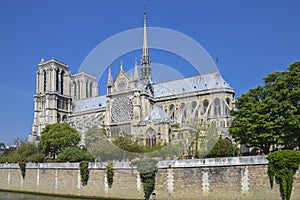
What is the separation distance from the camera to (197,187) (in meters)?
23.5

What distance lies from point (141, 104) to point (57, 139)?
17142 millimetres

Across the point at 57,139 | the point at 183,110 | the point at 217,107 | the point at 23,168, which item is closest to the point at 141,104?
the point at 183,110

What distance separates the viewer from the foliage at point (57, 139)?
4034 centimetres

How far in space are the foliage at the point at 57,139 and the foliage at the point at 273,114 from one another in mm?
21492

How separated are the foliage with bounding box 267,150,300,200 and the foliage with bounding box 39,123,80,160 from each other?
1034 inches

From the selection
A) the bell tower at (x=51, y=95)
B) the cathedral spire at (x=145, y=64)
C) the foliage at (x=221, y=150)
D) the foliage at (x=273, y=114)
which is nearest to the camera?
the foliage at (x=273, y=114)

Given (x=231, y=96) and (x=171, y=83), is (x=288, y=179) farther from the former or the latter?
(x=171, y=83)

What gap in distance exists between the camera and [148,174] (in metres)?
25.1

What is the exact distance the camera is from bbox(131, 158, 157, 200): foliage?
2491cm

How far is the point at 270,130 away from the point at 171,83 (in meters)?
36.8

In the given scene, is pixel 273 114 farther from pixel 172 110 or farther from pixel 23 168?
pixel 172 110

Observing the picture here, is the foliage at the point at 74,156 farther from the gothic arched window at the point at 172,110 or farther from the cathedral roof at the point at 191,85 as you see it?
the cathedral roof at the point at 191,85

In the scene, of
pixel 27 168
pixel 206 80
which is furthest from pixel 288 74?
pixel 206 80

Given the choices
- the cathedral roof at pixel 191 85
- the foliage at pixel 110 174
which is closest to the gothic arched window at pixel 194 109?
the cathedral roof at pixel 191 85
